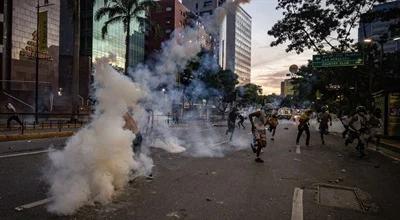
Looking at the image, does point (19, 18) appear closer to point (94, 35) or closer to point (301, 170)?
point (94, 35)

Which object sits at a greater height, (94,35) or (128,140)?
(94,35)

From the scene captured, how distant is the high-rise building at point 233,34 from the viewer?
23.9 m

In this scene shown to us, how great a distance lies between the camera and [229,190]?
752 cm

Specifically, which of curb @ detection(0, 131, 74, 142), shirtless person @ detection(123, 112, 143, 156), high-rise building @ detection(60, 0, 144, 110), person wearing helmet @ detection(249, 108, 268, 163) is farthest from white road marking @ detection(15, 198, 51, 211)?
high-rise building @ detection(60, 0, 144, 110)

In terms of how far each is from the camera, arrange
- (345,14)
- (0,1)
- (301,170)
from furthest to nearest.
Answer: (0,1)
(345,14)
(301,170)

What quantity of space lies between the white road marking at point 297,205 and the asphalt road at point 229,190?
2cm

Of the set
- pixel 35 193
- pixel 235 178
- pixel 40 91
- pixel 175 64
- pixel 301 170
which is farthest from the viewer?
pixel 40 91

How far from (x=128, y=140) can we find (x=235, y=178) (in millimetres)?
2774

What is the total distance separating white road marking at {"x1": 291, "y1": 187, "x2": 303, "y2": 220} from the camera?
19.4ft

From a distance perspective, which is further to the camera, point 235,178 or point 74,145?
point 235,178

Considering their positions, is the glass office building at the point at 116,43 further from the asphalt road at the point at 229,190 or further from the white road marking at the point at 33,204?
the white road marking at the point at 33,204

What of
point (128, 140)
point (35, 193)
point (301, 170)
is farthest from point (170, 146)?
point (35, 193)

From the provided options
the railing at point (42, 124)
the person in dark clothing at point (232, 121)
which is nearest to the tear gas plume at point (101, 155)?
the person in dark clothing at point (232, 121)

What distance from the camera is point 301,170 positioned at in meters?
10.4
